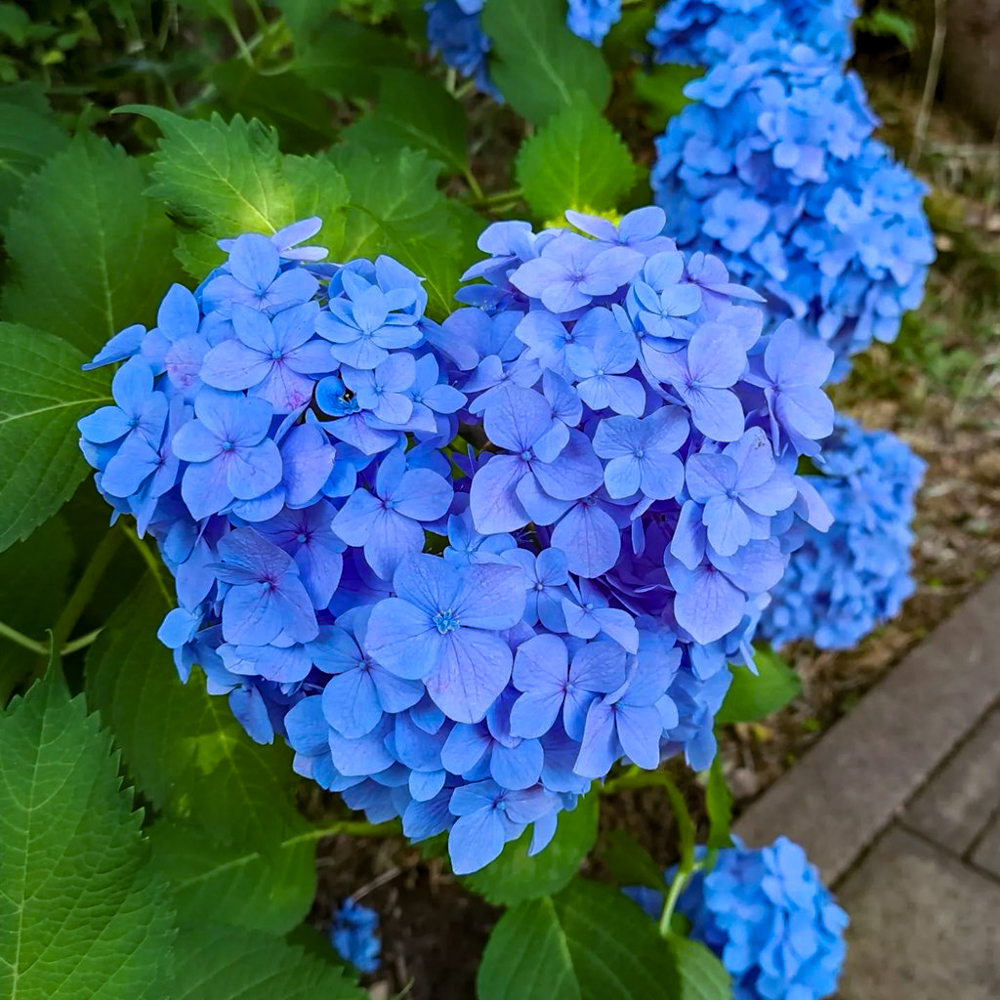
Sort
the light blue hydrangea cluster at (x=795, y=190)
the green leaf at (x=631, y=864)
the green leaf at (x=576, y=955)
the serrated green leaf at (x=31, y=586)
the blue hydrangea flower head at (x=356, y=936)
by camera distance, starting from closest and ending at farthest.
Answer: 1. the serrated green leaf at (x=31, y=586)
2. the green leaf at (x=576, y=955)
3. the light blue hydrangea cluster at (x=795, y=190)
4. the green leaf at (x=631, y=864)
5. the blue hydrangea flower head at (x=356, y=936)

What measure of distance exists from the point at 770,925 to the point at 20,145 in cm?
127

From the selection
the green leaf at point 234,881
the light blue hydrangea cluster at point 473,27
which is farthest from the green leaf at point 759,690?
the light blue hydrangea cluster at point 473,27

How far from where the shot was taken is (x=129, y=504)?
62cm

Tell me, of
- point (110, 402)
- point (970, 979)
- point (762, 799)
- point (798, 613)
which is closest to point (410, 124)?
point (110, 402)

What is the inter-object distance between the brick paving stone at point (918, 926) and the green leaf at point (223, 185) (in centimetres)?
152

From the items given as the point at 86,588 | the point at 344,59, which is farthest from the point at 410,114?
the point at 86,588

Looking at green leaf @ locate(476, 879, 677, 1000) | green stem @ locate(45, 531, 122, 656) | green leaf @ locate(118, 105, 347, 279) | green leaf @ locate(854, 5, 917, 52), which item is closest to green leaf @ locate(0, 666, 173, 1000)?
green stem @ locate(45, 531, 122, 656)

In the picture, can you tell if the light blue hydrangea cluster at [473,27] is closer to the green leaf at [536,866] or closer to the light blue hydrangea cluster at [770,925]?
the green leaf at [536,866]

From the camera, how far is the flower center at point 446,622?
54cm

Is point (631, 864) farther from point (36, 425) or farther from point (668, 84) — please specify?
point (668, 84)

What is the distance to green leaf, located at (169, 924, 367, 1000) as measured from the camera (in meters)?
0.76

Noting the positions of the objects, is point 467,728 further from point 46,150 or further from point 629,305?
point 46,150

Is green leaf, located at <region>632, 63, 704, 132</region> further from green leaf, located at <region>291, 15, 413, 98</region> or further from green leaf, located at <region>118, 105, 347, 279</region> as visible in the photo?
green leaf, located at <region>118, 105, 347, 279</region>

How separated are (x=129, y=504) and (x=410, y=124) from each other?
95cm
